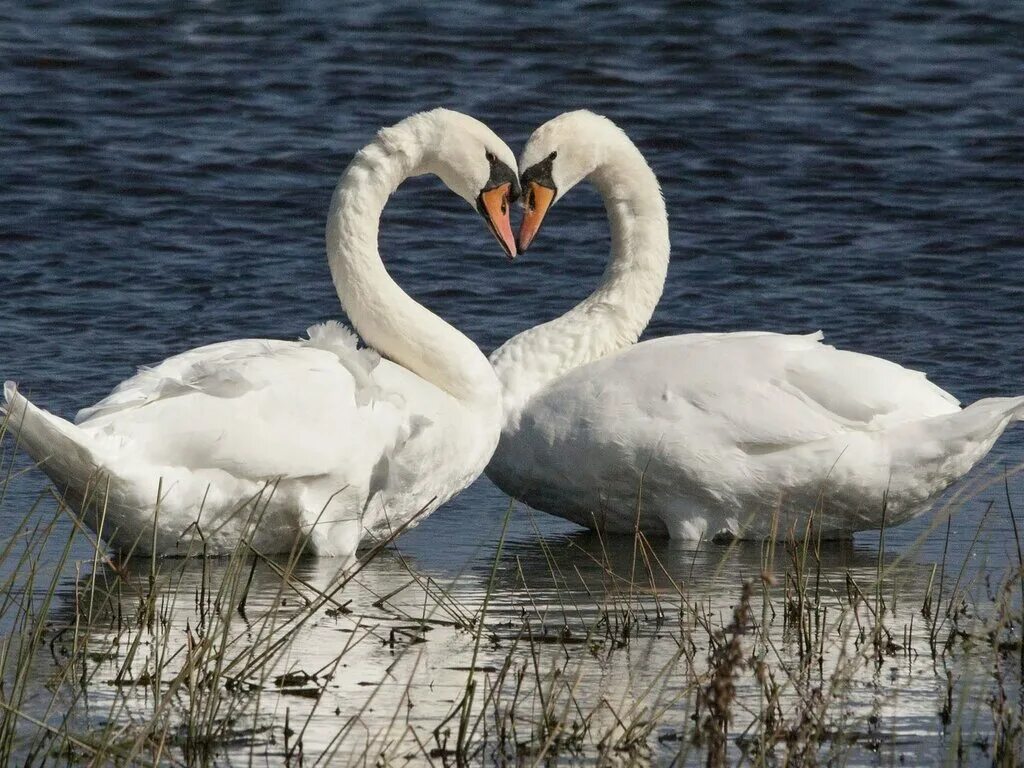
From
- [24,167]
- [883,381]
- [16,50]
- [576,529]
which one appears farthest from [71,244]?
[883,381]

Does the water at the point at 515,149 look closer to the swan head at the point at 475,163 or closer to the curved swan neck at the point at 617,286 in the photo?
the curved swan neck at the point at 617,286

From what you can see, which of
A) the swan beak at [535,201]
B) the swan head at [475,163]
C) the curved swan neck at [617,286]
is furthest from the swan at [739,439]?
the swan beak at [535,201]

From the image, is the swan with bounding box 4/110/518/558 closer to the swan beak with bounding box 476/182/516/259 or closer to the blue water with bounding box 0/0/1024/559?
the swan beak with bounding box 476/182/516/259

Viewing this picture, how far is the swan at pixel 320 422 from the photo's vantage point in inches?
245

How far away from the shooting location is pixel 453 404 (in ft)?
23.4

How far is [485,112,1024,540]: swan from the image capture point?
7.25 meters

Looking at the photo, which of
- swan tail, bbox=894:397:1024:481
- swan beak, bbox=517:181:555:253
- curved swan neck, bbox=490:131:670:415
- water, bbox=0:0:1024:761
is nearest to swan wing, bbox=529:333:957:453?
swan tail, bbox=894:397:1024:481

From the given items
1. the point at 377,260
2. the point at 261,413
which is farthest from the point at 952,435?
the point at 261,413

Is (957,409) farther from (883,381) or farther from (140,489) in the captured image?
(140,489)

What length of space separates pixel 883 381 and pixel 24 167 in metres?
8.74

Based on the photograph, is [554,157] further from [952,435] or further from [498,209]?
[952,435]

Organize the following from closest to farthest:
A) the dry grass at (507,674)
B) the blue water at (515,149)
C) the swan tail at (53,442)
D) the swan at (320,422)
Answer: the dry grass at (507,674), the swan tail at (53,442), the swan at (320,422), the blue water at (515,149)

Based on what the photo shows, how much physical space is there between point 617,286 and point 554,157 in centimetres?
63

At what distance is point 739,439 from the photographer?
727cm
